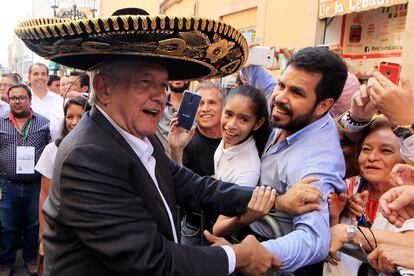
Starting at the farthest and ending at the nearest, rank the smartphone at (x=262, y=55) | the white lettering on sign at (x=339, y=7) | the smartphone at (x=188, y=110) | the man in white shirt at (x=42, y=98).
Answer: the white lettering on sign at (x=339, y=7) < the man in white shirt at (x=42, y=98) < the smartphone at (x=188, y=110) < the smartphone at (x=262, y=55)

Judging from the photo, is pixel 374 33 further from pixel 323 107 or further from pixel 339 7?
pixel 323 107

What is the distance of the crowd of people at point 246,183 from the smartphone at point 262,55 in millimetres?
224

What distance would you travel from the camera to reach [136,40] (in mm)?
1516

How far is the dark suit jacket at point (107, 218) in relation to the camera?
4.64 ft

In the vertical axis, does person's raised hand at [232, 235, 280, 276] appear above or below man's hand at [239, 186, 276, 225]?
below

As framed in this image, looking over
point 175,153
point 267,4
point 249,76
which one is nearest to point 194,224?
point 175,153

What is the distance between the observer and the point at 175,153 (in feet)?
9.57

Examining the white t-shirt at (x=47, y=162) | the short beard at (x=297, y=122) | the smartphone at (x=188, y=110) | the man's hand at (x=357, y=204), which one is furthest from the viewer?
the white t-shirt at (x=47, y=162)

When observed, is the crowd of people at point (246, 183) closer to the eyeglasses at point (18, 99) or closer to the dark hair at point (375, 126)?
the dark hair at point (375, 126)

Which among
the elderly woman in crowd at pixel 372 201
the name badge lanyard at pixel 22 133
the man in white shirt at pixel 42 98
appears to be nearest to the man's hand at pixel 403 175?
the elderly woman in crowd at pixel 372 201

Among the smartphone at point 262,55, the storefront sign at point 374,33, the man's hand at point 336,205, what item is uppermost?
the storefront sign at point 374,33

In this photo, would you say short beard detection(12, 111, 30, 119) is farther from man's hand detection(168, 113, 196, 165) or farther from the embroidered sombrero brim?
the embroidered sombrero brim

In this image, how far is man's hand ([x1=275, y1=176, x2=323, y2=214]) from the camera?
1.71 metres

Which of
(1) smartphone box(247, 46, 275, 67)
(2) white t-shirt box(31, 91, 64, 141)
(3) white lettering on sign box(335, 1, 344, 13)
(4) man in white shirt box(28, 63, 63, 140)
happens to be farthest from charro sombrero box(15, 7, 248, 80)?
(3) white lettering on sign box(335, 1, 344, 13)
